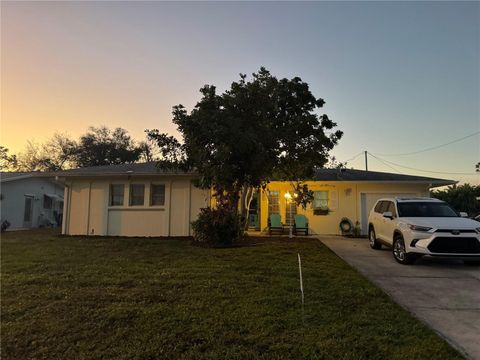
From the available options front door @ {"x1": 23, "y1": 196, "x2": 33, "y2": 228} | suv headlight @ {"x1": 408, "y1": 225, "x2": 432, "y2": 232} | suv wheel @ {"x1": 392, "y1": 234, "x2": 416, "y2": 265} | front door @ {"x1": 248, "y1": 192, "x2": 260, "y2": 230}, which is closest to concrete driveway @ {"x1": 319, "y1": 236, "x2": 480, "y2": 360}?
suv wheel @ {"x1": 392, "y1": 234, "x2": 416, "y2": 265}

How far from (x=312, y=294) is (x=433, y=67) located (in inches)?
418

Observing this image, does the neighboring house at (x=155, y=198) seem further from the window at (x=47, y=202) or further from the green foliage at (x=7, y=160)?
the green foliage at (x=7, y=160)

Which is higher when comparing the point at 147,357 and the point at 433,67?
the point at 433,67

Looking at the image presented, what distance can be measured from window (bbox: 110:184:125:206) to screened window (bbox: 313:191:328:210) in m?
8.72

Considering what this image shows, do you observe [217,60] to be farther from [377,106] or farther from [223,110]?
[377,106]

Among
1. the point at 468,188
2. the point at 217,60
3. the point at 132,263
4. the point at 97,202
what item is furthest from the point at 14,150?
the point at 468,188

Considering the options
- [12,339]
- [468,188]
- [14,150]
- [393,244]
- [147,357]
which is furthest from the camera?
[14,150]

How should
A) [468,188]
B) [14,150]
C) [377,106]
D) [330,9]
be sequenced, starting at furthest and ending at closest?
[14,150]
[468,188]
[377,106]
[330,9]

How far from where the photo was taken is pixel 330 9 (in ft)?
35.4

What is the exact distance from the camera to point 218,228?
1127 cm

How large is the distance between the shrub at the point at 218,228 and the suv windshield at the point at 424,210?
5.01m

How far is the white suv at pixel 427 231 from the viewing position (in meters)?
8.07

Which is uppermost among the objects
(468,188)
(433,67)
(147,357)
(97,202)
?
(433,67)

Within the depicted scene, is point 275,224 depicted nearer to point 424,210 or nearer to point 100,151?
point 424,210
